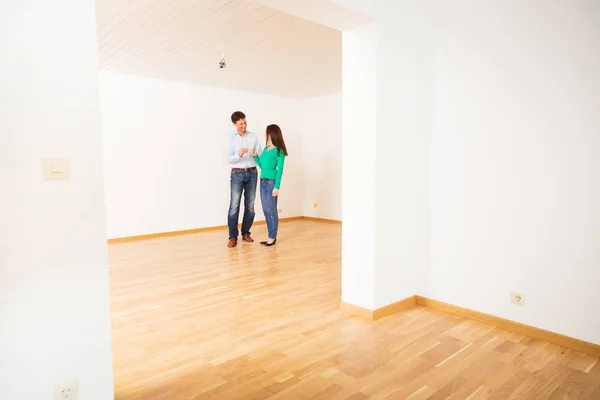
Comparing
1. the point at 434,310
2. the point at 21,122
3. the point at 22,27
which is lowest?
the point at 434,310

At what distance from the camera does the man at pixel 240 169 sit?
4750mm

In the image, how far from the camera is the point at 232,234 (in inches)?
195

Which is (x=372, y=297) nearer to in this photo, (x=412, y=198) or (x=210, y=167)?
(x=412, y=198)

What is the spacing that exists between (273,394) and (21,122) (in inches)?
55.2

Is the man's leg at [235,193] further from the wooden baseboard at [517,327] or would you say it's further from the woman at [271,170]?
the wooden baseboard at [517,327]

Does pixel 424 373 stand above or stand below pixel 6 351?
below

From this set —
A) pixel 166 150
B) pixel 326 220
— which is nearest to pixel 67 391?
pixel 166 150

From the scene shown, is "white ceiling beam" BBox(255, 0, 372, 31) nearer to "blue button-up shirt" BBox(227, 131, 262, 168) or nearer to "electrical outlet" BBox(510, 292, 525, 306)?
"electrical outlet" BBox(510, 292, 525, 306)

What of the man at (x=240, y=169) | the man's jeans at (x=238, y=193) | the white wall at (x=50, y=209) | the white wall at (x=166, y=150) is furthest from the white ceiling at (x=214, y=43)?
the white wall at (x=50, y=209)

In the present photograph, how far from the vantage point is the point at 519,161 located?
2332mm

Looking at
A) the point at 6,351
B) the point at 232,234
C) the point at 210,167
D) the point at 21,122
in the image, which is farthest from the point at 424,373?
the point at 210,167

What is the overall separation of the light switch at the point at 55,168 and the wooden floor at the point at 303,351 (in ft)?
3.28

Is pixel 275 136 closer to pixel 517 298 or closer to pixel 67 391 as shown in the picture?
pixel 517 298

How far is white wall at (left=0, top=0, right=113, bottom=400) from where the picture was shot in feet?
4.05
